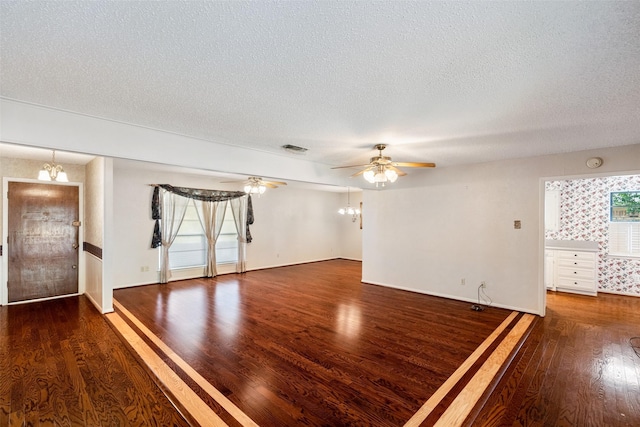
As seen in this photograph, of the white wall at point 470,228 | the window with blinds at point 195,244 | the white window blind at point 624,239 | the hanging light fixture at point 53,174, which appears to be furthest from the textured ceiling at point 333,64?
the window with blinds at point 195,244

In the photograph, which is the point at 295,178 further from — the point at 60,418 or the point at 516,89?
the point at 60,418

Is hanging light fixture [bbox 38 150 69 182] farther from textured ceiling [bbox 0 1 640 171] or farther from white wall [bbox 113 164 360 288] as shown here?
textured ceiling [bbox 0 1 640 171]

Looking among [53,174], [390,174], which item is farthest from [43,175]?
[390,174]

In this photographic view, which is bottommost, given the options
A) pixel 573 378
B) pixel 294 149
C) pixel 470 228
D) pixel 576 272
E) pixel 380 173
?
pixel 573 378

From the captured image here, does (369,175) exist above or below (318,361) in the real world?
above

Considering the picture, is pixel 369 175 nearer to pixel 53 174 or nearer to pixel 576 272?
pixel 53 174

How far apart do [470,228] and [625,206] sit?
3.18 meters

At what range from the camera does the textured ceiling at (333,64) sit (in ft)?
4.44

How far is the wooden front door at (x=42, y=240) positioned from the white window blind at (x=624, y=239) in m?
10.1

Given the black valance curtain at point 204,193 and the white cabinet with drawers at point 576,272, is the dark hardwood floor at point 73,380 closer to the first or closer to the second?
the black valance curtain at point 204,193

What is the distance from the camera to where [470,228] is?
199 inches

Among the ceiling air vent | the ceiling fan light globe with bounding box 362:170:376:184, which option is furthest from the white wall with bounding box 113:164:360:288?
the ceiling fan light globe with bounding box 362:170:376:184

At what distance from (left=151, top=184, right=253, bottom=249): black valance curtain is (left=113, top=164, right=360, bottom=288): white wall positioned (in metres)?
0.11

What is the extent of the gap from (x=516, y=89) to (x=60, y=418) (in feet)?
13.6
